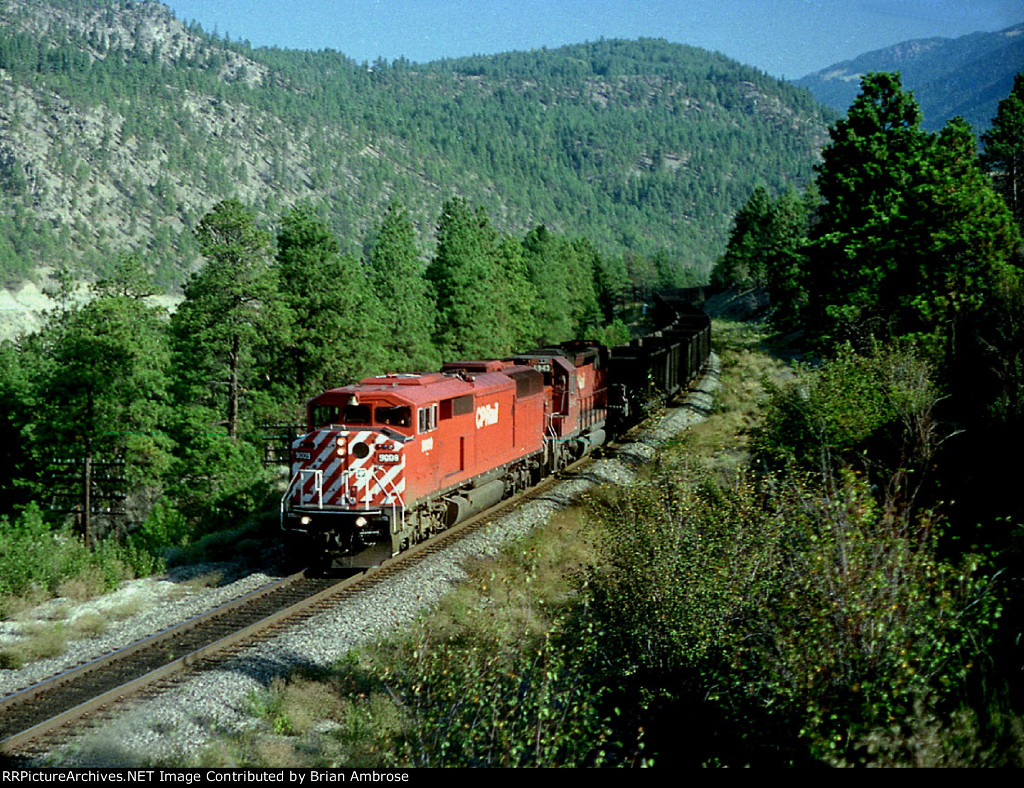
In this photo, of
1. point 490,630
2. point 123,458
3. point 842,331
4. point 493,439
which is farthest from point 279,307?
point 490,630

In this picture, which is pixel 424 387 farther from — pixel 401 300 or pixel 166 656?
pixel 401 300

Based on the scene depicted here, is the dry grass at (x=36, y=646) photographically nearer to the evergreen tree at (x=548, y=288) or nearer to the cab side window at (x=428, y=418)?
the cab side window at (x=428, y=418)

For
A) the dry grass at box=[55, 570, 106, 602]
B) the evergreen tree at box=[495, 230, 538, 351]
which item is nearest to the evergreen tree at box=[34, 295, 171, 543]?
the dry grass at box=[55, 570, 106, 602]

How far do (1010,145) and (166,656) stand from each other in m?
76.2

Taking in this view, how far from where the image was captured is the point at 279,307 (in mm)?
35812

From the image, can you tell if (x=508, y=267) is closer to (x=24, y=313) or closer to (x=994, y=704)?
(x=994, y=704)

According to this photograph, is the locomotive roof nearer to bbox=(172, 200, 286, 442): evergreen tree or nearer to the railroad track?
the railroad track

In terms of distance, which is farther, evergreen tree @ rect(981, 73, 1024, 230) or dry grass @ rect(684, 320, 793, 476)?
evergreen tree @ rect(981, 73, 1024, 230)

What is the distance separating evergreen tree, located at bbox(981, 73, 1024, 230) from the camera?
6756 centimetres

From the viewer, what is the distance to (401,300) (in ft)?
149

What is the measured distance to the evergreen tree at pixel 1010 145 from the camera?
222ft

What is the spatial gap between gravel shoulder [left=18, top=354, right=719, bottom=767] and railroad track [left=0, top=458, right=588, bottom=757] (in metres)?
0.40

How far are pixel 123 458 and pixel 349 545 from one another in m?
16.4

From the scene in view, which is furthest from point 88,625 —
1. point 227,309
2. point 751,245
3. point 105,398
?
point 751,245
